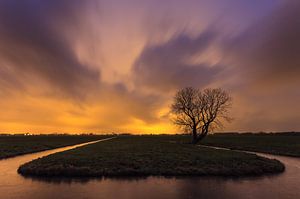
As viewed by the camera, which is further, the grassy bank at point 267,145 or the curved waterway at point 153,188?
the grassy bank at point 267,145

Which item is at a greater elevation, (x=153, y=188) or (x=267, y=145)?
(x=267, y=145)

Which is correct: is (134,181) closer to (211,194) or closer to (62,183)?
(62,183)

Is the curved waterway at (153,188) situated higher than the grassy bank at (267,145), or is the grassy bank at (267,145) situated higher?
the grassy bank at (267,145)

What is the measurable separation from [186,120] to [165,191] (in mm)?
64284

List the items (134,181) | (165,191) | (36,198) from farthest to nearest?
(134,181), (165,191), (36,198)

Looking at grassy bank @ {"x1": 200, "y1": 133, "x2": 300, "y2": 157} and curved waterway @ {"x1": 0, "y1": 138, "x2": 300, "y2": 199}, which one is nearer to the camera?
curved waterway @ {"x1": 0, "y1": 138, "x2": 300, "y2": 199}

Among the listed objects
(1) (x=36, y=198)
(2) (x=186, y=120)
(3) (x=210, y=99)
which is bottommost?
(1) (x=36, y=198)

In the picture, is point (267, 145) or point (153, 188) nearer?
point (153, 188)

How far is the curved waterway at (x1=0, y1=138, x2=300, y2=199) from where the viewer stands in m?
16.9

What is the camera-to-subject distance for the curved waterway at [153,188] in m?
16.9

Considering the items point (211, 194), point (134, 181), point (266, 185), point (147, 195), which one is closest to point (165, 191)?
point (147, 195)

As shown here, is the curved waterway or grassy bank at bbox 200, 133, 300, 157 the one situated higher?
grassy bank at bbox 200, 133, 300, 157

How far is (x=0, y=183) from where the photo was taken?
21062mm

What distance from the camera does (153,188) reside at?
19094 millimetres
